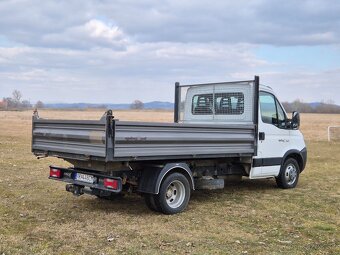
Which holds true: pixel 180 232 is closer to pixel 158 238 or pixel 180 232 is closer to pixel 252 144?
pixel 158 238

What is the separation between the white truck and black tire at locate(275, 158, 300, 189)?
0.02 metres

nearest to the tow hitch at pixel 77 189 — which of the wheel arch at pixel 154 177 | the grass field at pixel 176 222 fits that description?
the grass field at pixel 176 222

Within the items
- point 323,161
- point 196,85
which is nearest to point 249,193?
point 196,85

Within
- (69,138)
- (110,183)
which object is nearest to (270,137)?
(110,183)

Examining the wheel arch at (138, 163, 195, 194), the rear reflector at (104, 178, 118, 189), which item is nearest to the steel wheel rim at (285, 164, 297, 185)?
the wheel arch at (138, 163, 195, 194)

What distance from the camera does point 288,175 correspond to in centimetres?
1060

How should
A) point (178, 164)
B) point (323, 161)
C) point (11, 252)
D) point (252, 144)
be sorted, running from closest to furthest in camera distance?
point (11, 252)
point (178, 164)
point (252, 144)
point (323, 161)

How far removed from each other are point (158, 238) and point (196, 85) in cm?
503

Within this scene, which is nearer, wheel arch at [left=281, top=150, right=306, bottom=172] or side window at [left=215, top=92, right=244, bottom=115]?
side window at [left=215, top=92, right=244, bottom=115]

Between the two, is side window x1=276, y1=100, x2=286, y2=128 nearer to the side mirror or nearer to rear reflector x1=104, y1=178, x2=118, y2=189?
the side mirror

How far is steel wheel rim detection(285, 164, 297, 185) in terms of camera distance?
34.7ft

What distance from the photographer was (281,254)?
577 centimetres

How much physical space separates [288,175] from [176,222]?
13.8 ft

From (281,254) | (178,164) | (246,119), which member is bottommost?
(281,254)
